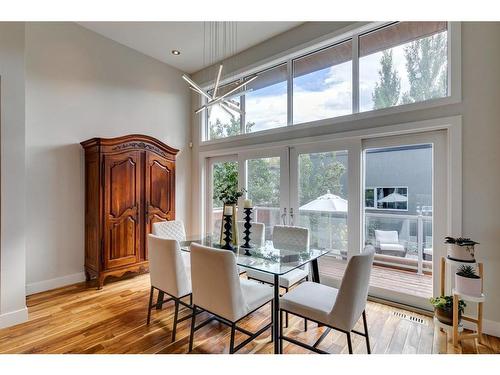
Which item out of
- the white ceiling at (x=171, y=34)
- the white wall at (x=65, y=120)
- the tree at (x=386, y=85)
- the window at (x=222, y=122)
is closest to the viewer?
the tree at (x=386, y=85)

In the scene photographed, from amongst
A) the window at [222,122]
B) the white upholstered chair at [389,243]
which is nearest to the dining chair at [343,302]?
the white upholstered chair at [389,243]

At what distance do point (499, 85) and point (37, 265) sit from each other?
17.8 feet

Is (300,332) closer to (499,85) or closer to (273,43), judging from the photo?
(499,85)

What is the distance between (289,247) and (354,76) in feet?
7.41

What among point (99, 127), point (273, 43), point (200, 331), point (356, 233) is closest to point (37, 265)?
point (99, 127)

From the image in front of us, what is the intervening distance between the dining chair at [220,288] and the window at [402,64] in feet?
8.21

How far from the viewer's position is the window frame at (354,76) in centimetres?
243

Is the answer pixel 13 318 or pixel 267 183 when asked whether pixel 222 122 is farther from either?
pixel 13 318

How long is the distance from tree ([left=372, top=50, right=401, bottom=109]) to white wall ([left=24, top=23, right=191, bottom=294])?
3.62 meters

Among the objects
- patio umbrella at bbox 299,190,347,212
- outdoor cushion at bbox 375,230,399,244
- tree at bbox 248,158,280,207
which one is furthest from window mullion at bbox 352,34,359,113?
outdoor cushion at bbox 375,230,399,244

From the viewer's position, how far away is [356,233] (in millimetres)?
3068

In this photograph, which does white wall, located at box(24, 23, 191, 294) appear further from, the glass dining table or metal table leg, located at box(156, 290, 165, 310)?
the glass dining table

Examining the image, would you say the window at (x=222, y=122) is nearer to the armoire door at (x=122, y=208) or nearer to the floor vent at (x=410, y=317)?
the armoire door at (x=122, y=208)

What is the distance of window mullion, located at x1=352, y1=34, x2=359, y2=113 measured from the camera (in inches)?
121
